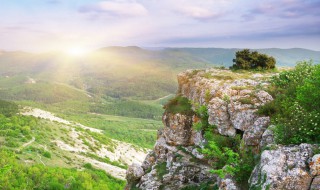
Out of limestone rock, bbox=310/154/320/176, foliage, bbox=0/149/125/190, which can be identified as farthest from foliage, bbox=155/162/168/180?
foliage, bbox=0/149/125/190

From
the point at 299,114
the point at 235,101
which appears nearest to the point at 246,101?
the point at 235,101

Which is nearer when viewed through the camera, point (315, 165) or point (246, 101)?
point (315, 165)

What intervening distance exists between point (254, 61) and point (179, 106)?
40.8 feet

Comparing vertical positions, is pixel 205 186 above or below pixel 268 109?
below

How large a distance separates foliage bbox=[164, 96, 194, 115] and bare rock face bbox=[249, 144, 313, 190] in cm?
1534

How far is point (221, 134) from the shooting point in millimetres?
24531

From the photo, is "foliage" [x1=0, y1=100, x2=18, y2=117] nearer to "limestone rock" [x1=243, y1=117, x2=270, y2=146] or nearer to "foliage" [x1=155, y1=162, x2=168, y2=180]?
"foliage" [x1=155, y1=162, x2=168, y2=180]

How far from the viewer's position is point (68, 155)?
95.6 metres

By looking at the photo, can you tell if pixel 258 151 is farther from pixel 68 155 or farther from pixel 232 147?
pixel 68 155

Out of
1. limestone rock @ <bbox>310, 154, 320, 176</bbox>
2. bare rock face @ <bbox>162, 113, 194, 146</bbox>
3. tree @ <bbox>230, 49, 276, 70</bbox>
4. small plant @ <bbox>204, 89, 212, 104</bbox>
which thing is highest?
tree @ <bbox>230, 49, 276, 70</bbox>

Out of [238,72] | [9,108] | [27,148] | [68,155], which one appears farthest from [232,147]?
[9,108]

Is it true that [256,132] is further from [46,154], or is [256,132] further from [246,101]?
[46,154]

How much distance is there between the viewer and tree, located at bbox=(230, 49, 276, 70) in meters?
36.2

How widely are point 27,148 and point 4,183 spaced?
3310cm
